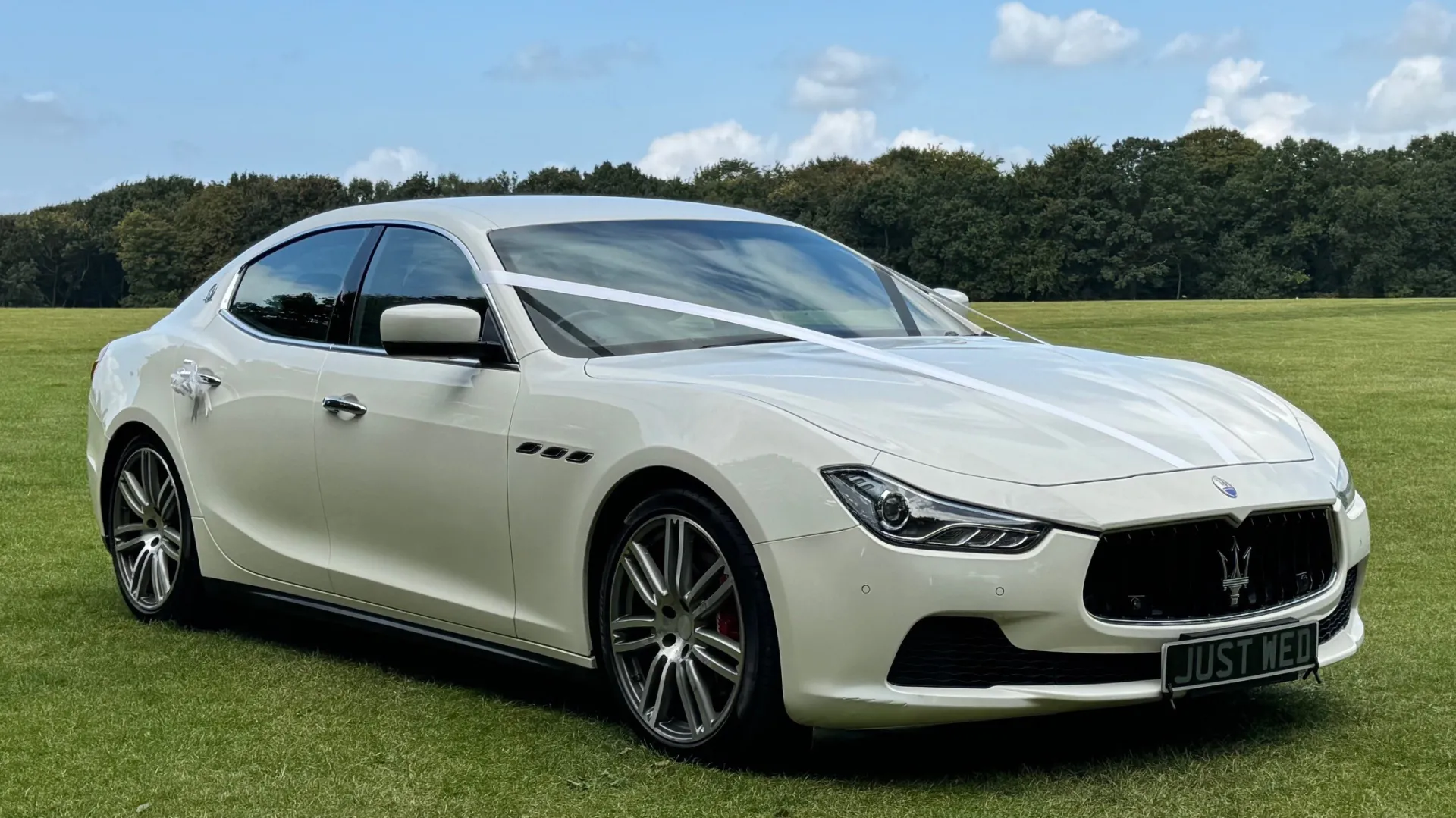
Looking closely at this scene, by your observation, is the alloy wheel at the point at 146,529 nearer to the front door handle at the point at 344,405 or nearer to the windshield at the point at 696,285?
the front door handle at the point at 344,405

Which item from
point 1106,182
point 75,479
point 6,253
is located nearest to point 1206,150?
point 1106,182

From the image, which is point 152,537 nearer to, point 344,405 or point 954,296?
point 344,405

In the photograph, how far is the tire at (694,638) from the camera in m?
4.22

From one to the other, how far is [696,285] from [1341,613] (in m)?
2.16

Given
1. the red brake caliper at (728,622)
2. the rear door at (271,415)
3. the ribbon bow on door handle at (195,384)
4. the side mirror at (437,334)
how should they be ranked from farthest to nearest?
the ribbon bow on door handle at (195,384)
the rear door at (271,415)
the side mirror at (437,334)
the red brake caliper at (728,622)

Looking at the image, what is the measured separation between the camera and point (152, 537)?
677 cm

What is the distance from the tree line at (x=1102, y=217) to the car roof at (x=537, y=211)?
3379 inches

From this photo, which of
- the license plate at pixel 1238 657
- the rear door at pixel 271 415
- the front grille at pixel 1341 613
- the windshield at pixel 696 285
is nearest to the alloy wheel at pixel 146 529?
the rear door at pixel 271 415

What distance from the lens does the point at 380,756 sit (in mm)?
4645

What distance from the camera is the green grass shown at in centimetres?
411

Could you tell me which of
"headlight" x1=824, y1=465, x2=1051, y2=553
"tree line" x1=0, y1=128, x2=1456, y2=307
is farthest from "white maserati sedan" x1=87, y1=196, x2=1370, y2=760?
"tree line" x1=0, y1=128, x2=1456, y2=307

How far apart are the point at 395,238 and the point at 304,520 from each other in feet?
3.38

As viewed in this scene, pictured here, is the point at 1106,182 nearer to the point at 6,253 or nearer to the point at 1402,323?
the point at 1402,323

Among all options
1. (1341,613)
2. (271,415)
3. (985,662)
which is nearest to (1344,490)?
(1341,613)
